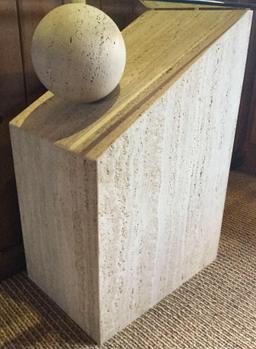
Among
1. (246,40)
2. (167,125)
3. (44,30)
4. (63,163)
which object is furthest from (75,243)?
(246,40)

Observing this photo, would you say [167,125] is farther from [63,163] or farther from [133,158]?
[63,163]

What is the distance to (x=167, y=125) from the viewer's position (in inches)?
33.1

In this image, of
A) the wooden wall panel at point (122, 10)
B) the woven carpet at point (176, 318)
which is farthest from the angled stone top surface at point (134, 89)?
the woven carpet at point (176, 318)

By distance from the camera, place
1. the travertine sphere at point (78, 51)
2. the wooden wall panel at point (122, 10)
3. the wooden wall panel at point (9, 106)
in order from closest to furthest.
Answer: the travertine sphere at point (78, 51) → the wooden wall panel at point (9, 106) → the wooden wall panel at point (122, 10)

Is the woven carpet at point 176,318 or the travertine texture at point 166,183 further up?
the travertine texture at point 166,183

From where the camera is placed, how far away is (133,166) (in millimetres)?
801

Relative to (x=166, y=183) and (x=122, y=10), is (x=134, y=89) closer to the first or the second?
(x=166, y=183)

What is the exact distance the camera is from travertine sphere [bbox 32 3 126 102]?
2.41 ft

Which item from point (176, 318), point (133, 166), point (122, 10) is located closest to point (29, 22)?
point (122, 10)

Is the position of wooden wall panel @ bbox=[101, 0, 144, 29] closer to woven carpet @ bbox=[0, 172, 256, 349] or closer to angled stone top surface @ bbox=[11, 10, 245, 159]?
Result: angled stone top surface @ bbox=[11, 10, 245, 159]

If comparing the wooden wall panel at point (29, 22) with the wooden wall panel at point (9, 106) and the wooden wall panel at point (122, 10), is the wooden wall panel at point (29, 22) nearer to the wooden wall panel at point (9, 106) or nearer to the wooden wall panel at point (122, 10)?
the wooden wall panel at point (9, 106)

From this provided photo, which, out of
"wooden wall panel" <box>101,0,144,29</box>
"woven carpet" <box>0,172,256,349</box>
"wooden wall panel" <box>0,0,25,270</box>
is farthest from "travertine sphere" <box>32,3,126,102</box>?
"woven carpet" <box>0,172,256,349</box>

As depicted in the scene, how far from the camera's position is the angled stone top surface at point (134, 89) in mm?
780

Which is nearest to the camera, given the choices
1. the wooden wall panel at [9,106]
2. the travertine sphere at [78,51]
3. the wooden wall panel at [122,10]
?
the travertine sphere at [78,51]
